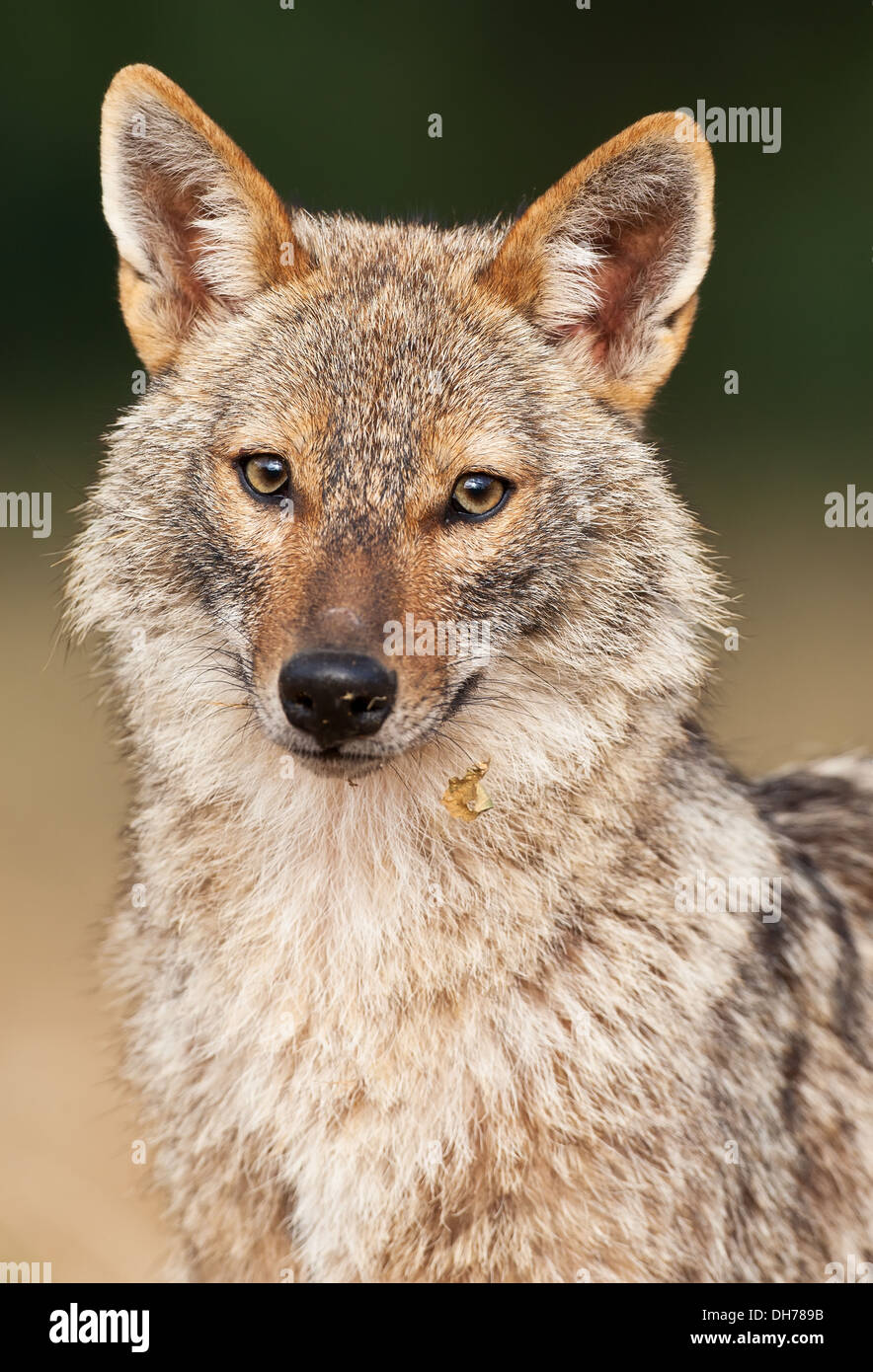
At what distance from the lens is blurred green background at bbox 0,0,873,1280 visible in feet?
45.3

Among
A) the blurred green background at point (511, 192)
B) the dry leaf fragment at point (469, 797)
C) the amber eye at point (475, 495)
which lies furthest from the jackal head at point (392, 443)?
the blurred green background at point (511, 192)

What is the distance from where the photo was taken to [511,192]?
46.4 feet

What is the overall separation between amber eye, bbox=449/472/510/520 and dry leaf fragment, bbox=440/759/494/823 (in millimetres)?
726

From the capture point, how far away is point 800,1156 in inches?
181

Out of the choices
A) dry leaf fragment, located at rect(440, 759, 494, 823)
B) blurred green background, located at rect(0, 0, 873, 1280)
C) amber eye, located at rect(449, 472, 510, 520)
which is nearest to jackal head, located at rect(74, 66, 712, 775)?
amber eye, located at rect(449, 472, 510, 520)

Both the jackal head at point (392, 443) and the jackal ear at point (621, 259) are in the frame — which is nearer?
the jackal head at point (392, 443)

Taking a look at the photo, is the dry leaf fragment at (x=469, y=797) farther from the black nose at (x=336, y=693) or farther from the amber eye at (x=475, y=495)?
the amber eye at (x=475, y=495)

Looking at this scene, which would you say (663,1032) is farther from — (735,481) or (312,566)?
(735,481)

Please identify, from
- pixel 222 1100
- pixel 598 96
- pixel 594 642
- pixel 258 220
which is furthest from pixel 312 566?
pixel 598 96

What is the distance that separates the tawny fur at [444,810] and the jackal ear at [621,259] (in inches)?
0.5

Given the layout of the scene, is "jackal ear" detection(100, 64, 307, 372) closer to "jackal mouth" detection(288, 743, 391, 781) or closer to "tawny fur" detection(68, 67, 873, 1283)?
"tawny fur" detection(68, 67, 873, 1283)

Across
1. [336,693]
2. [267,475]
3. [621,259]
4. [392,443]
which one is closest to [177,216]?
[267,475]

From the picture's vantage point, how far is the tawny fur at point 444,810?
421cm

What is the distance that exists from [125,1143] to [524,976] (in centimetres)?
187
